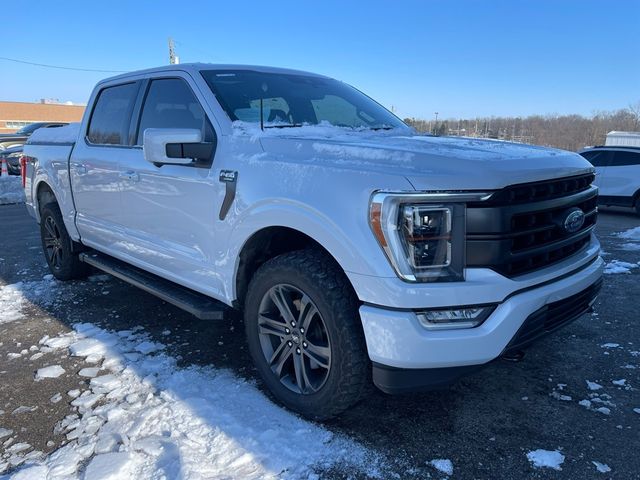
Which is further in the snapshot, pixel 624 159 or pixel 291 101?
pixel 624 159

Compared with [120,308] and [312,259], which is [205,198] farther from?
[120,308]

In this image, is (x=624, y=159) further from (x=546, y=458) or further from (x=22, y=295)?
(x=22, y=295)

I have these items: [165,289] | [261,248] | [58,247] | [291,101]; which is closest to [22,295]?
[58,247]

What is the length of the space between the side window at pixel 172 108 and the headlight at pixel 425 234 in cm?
151

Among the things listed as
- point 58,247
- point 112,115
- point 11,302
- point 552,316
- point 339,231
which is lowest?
→ point 11,302

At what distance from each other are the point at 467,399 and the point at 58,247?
14.7ft

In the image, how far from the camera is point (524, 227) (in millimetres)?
2307

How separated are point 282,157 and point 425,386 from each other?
1366 mm

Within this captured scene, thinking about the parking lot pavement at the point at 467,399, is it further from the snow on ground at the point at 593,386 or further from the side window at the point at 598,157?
the side window at the point at 598,157

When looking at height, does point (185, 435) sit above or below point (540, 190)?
below

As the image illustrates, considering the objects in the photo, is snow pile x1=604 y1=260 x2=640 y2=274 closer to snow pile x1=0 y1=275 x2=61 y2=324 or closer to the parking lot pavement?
the parking lot pavement

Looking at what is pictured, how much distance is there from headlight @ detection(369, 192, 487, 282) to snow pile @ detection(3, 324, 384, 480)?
97cm

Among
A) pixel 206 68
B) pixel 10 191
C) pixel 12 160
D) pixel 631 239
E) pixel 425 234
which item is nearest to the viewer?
pixel 425 234

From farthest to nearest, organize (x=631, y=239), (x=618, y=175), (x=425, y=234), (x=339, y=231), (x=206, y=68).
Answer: (x=618, y=175) → (x=631, y=239) → (x=206, y=68) → (x=339, y=231) → (x=425, y=234)
